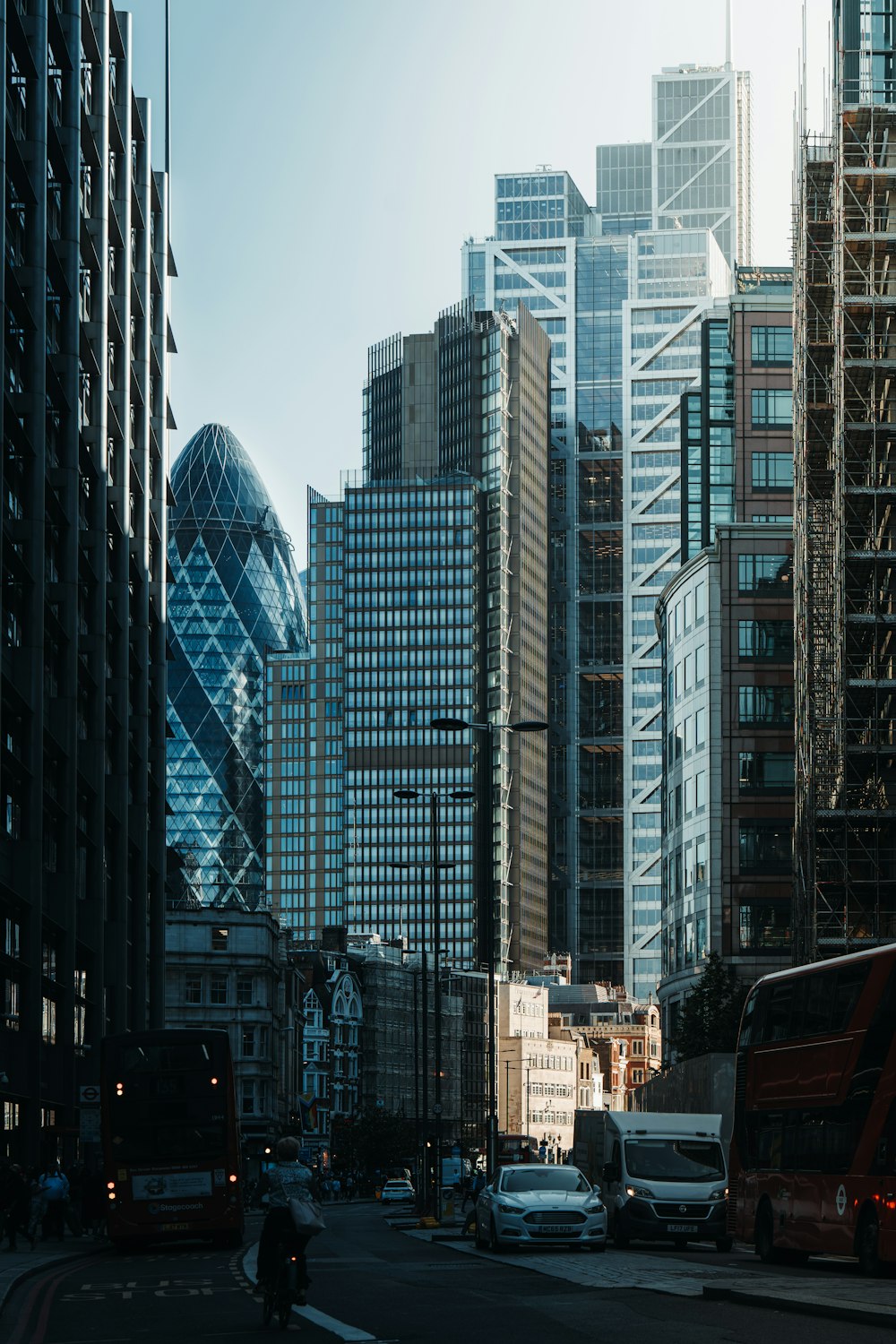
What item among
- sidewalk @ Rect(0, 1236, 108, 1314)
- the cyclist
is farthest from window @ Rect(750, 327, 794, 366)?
the cyclist

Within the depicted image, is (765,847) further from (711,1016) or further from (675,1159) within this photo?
(675,1159)

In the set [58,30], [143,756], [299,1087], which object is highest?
[58,30]

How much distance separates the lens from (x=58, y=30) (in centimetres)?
6462

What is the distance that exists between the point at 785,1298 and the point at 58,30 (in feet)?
177

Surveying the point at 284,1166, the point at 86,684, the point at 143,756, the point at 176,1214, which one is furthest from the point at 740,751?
the point at 284,1166

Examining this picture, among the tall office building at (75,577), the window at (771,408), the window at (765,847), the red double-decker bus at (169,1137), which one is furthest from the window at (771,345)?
the red double-decker bus at (169,1137)

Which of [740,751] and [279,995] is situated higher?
[740,751]

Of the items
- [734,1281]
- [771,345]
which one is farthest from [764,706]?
[734,1281]

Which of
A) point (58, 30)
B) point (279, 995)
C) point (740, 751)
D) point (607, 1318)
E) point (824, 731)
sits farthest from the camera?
point (279, 995)

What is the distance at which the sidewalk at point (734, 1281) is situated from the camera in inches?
739

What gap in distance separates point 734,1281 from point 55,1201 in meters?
25.7

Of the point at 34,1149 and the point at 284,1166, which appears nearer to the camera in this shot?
the point at 284,1166

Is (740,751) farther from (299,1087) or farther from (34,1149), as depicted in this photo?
(299,1087)

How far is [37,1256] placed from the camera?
36.9m
